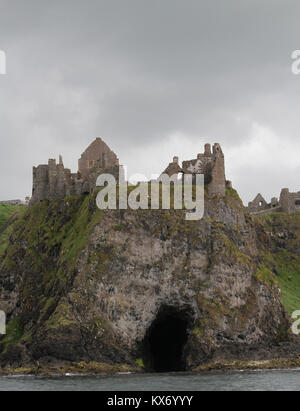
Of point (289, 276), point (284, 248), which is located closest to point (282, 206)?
point (284, 248)

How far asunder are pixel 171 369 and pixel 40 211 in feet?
119

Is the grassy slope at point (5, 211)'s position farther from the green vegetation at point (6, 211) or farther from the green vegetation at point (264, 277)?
the green vegetation at point (264, 277)

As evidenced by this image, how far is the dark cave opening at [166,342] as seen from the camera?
9769cm

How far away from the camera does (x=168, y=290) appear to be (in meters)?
96.9

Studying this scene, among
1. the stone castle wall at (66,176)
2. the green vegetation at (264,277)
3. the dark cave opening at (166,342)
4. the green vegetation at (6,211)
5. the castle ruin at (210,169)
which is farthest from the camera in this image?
the green vegetation at (6,211)

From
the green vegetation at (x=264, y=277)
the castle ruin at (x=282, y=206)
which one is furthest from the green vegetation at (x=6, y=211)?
the green vegetation at (x=264, y=277)

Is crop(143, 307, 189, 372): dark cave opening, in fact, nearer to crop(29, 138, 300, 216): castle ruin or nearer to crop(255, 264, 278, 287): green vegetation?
crop(255, 264, 278, 287): green vegetation

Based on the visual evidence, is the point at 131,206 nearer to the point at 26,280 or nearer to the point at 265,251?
the point at 26,280

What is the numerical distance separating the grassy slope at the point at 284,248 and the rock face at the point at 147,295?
35246 mm

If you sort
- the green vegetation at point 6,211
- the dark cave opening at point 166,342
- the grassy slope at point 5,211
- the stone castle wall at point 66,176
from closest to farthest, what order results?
the dark cave opening at point 166,342
the stone castle wall at point 66,176
the green vegetation at point 6,211
the grassy slope at point 5,211

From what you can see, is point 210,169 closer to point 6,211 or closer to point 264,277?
point 264,277

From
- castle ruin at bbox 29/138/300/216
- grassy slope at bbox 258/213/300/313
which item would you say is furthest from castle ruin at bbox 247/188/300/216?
castle ruin at bbox 29/138/300/216

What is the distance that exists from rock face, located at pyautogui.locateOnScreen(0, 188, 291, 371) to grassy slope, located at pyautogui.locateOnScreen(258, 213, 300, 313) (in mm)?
35246
